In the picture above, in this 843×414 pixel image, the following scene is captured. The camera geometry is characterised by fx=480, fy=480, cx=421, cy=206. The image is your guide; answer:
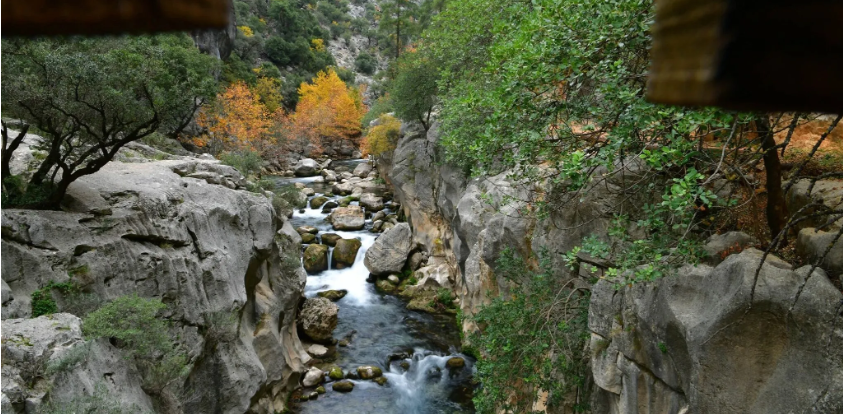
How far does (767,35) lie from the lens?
0.60m

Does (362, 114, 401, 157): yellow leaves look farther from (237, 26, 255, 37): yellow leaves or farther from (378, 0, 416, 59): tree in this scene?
(237, 26, 255, 37): yellow leaves

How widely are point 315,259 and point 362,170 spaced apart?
13.9m

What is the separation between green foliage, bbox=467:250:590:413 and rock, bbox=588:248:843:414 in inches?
55.6

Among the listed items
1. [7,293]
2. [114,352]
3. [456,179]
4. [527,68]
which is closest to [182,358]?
[114,352]

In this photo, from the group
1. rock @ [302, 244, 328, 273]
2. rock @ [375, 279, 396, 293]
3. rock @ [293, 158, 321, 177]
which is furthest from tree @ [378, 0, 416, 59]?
rock @ [375, 279, 396, 293]

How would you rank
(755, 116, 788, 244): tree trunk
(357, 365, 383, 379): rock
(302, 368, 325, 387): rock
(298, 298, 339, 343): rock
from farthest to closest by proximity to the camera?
(298, 298, 339, 343): rock < (357, 365, 383, 379): rock < (302, 368, 325, 387): rock < (755, 116, 788, 244): tree trunk

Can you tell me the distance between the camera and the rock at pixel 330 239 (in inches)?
890

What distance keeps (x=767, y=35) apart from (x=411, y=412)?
1358 centimetres

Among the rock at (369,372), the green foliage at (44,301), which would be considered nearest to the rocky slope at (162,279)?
the green foliage at (44,301)

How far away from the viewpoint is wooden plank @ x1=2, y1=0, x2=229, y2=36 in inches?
27.6

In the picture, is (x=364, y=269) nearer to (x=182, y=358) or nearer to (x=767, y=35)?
(x=182, y=358)

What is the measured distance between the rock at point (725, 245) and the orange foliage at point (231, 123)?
81.7 feet

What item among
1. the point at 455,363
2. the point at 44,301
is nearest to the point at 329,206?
the point at 455,363

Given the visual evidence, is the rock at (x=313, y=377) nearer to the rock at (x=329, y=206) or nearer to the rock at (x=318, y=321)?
the rock at (x=318, y=321)
